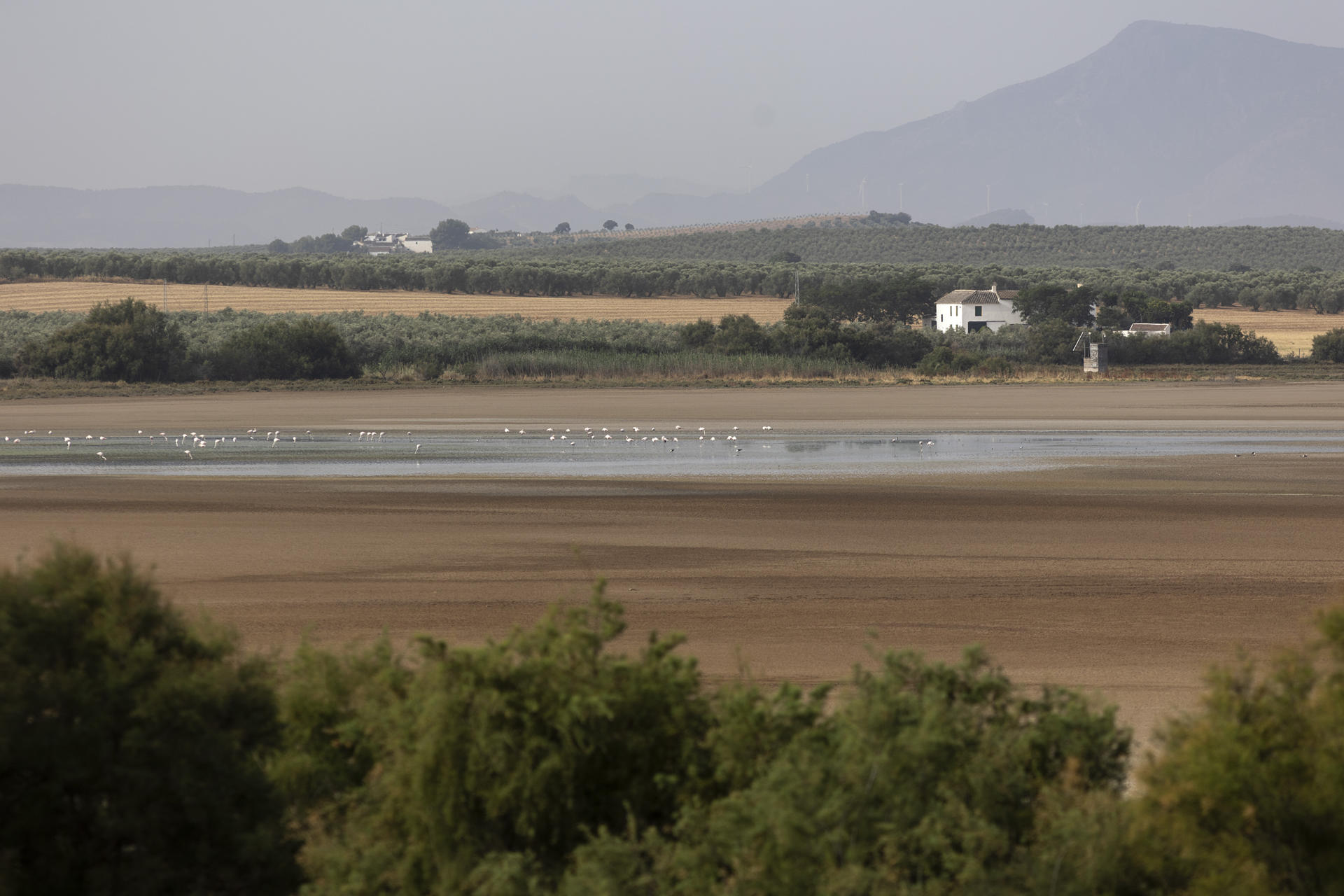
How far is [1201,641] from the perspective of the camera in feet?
36.5

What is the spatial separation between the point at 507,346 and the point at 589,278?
47680 millimetres

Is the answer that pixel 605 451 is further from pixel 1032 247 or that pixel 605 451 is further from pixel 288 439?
pixel 1032 247

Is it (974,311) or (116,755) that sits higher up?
(974,311)

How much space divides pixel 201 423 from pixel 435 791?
118 feet

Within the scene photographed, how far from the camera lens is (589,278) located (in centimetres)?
11094

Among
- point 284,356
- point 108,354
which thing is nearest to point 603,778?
point 108,354

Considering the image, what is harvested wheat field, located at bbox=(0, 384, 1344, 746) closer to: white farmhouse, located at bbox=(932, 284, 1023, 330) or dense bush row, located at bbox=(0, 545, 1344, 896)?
dense bush row, located at bbox=(0, 545, 1344, 896)

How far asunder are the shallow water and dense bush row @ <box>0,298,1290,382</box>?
847 inches

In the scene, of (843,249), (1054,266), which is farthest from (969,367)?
(843,249)

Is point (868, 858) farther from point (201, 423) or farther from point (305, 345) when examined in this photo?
point (305, 345)

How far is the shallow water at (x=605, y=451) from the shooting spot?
2525 centimetres

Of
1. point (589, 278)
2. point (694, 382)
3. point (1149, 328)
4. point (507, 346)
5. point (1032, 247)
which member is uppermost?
point (1032, 247)

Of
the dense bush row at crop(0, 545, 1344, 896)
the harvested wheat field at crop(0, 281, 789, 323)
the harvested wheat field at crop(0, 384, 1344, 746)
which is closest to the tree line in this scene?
the harvested wheat field at crop(0, 281, 789, 323)

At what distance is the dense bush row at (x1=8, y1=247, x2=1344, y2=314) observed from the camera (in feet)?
344
